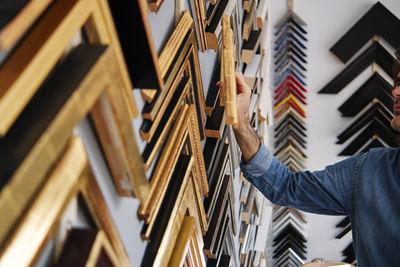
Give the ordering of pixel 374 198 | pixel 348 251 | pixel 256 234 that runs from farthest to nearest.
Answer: pixel 348 251, pixel 256 234, pixel 374 198

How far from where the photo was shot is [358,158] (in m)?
0.89

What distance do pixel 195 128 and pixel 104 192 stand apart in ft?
0.92

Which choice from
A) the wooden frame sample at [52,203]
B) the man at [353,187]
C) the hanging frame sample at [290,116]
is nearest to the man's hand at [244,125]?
the man at [353,187]

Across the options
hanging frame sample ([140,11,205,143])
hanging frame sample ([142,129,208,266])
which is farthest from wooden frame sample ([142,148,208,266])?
hanging frame sample ([140,11,205,143])

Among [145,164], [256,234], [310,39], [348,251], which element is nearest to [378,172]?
[145,164]

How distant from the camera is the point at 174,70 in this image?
1.63ft

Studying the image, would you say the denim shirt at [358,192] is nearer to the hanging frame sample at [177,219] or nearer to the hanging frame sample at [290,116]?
the hanging frame sample at [177,219]

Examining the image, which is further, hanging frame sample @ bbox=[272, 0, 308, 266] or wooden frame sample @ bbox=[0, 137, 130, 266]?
hanging frame sample @ bbox=[272, 0, 308, 266]

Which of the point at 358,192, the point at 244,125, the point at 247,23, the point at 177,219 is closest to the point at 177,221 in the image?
the point at 177,219

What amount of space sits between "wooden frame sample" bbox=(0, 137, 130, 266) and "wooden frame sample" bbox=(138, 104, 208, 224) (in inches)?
4.8

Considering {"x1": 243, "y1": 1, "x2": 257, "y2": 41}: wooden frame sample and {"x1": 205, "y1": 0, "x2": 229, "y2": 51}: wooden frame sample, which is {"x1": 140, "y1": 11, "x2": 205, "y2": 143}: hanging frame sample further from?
{"x1": 243, "y1": 1, "x2": 257, "y2": 41}: wooden frame sample

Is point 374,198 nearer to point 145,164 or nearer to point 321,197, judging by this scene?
point 321,197

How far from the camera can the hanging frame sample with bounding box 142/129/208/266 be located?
1.54ft

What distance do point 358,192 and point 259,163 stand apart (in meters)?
0.23
